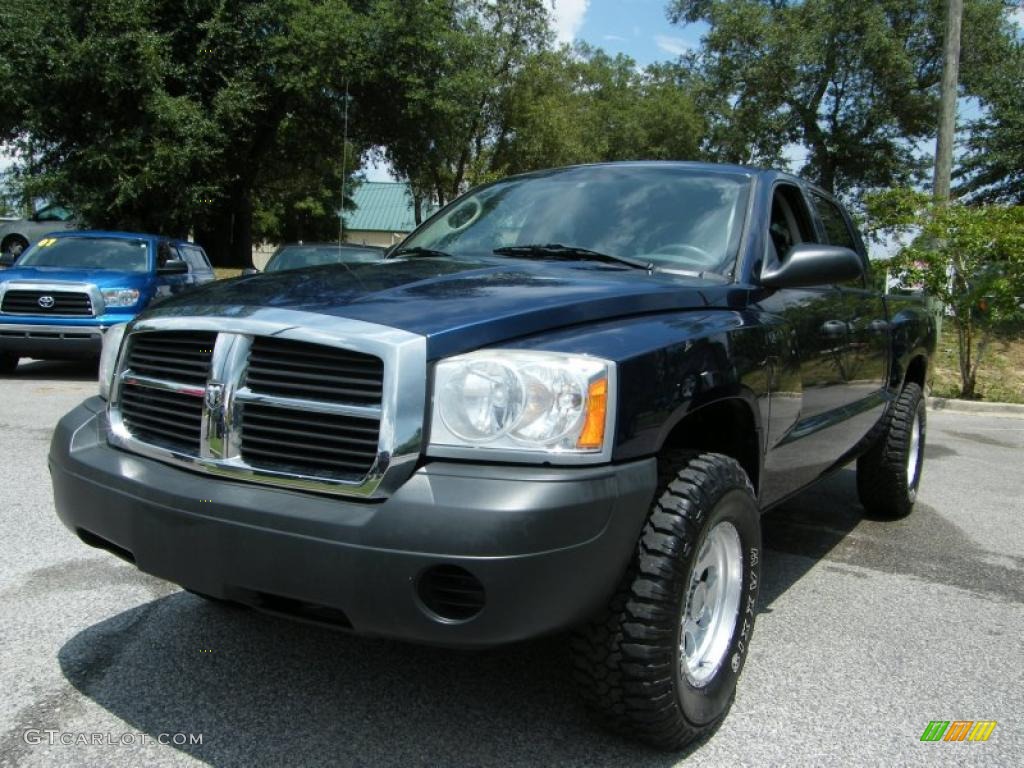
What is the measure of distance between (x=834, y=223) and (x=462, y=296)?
111 inches

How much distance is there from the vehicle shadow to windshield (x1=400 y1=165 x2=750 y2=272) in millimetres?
7301

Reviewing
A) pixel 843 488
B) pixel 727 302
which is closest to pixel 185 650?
pixel 727 302

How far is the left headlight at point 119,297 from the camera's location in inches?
376

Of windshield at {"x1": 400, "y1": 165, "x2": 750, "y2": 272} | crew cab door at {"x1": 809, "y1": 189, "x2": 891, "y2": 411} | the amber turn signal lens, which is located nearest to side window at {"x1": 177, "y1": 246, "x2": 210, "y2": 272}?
windshield at {"x1": 400, "y1": 165, "x2": 750, "y2": 272}

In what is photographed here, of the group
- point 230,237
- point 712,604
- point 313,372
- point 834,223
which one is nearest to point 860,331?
point 834,223

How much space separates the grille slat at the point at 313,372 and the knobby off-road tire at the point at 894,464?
3.46 m

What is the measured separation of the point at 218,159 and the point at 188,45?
2.27m

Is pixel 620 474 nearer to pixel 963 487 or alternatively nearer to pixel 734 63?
pixel 963 487

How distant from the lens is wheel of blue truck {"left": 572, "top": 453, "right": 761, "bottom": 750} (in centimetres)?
224

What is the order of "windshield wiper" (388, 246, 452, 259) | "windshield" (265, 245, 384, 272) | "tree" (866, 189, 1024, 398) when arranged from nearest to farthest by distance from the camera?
"windshield wiper" (388, 246, 452, 259) → "tree" (866, 189, 1024, 398) → "windshield" (265, 245, 384, 272)

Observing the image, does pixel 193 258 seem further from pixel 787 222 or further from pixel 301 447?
pixel 301 447

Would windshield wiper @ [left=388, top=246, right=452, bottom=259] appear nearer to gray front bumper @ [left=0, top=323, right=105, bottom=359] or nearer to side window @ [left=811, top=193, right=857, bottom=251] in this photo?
side window @ [left=811, top=193, right=857, bottom=251]

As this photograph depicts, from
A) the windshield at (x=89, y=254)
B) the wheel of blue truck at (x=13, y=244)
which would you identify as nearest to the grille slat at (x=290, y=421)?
the windshield at (x=89, y=254)

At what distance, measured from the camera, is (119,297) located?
9625 millimetres
